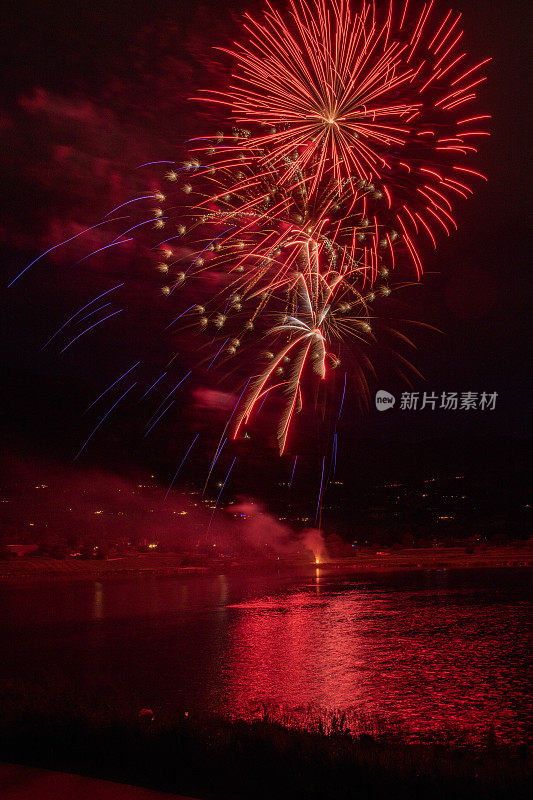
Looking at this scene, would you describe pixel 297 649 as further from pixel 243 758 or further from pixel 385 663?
pixel 243 758

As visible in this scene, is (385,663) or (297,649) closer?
(385,663)

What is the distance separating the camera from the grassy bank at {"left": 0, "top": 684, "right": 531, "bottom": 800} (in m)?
4.85

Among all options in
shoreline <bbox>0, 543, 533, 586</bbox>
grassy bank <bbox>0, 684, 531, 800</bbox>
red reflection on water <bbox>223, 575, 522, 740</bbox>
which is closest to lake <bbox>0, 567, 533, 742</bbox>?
red reflection on water <bbox>223, 575, 522, 740</bbox>

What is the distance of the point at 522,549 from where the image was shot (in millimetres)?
54188

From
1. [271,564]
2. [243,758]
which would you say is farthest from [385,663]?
[271,564]

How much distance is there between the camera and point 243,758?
5.43m

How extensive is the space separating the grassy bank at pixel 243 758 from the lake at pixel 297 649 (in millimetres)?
1736

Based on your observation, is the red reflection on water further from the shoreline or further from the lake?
the shoreline

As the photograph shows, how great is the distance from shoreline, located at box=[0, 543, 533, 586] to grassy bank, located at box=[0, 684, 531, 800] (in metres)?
28.3

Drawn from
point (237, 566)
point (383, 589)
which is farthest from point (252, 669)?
point (237, 566)

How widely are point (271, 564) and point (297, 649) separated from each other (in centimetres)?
3249

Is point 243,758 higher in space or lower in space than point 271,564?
higher

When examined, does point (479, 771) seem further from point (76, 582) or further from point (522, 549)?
point (522, 549)

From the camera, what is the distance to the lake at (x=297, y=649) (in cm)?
1010
